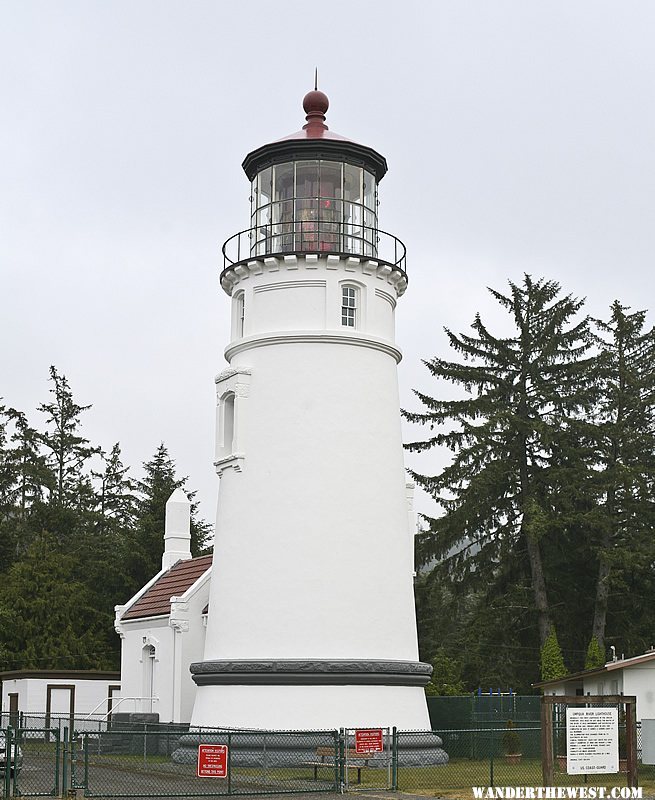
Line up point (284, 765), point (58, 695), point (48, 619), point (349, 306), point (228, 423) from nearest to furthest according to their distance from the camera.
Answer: point (284, 765) → point (349, 306) → point (228, 423) → point (58, 695) → point (48, 619)

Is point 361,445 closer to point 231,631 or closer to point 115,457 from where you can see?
point 231,631

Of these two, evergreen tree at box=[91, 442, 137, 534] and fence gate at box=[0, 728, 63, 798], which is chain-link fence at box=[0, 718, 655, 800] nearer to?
fence gate at box=[0, 728, 63, 798]

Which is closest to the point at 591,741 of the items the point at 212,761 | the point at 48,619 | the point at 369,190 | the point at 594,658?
the point at 212,761

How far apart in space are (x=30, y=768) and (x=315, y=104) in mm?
16461

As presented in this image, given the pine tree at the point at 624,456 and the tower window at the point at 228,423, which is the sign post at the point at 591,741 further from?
the pine tree at the point at 624,456

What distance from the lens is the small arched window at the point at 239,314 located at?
2700cm

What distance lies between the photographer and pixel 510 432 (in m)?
41.4

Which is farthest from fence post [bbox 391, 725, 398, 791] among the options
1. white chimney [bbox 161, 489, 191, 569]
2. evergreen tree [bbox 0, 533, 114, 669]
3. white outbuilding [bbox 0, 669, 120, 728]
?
evergreen tree [bbox 0, 533, 114, 669]

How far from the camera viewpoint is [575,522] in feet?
129

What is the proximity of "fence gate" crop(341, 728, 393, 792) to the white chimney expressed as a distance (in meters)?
14.9

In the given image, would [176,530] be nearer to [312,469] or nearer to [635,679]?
[312,469]

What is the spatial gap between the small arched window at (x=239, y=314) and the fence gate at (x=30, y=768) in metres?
9.85

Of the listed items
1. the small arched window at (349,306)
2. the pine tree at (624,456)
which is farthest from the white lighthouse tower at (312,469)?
the pine tree at (624,456)

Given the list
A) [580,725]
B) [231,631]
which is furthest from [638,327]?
[580,725]
